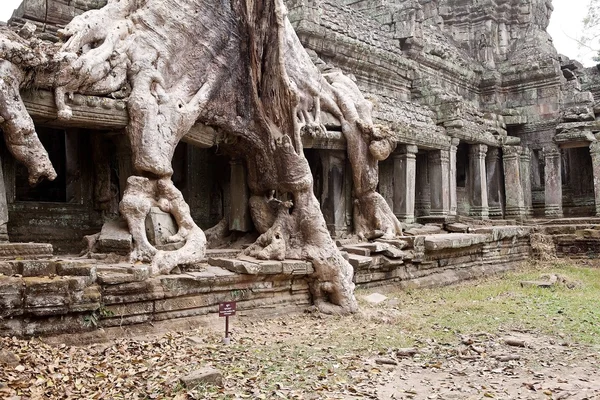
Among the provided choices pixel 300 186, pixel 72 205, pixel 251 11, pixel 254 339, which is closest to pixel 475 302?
pixel 300 186

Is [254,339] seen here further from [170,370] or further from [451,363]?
[451,363]

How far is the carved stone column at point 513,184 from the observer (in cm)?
1592

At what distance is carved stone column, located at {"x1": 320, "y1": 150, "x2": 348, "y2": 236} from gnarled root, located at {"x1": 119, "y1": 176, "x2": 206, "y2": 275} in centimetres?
405

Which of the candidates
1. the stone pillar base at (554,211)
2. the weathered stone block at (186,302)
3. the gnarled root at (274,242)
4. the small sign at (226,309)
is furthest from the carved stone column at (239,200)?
the stone pillar base at (554,211)

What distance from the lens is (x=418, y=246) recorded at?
1025 centimetres

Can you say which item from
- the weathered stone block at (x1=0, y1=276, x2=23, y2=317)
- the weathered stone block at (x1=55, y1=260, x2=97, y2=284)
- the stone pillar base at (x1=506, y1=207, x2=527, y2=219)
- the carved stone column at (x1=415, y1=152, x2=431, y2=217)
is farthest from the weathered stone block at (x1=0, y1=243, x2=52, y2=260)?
the stone pillar base at (x1=506, y1=207, x2=527, y2=219)

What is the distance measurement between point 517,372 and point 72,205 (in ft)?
21.9

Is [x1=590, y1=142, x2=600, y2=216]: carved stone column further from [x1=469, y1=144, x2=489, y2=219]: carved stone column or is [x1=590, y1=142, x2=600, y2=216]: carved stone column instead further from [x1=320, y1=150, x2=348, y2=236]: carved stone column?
[x1=320, y1=150, x2=348, y2=236]: carved stone column

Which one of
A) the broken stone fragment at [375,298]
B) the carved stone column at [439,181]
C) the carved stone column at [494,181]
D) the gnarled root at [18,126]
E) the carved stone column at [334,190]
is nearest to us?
the gnarled root at [18,126]

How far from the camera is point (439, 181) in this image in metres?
13.5

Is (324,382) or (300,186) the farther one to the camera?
(300,186)

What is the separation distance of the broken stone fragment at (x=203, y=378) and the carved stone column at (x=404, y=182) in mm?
8328

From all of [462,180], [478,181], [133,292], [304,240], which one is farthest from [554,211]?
[133,292]

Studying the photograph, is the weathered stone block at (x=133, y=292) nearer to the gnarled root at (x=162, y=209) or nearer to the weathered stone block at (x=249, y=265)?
the gnarled root at (x=162, y=209)
